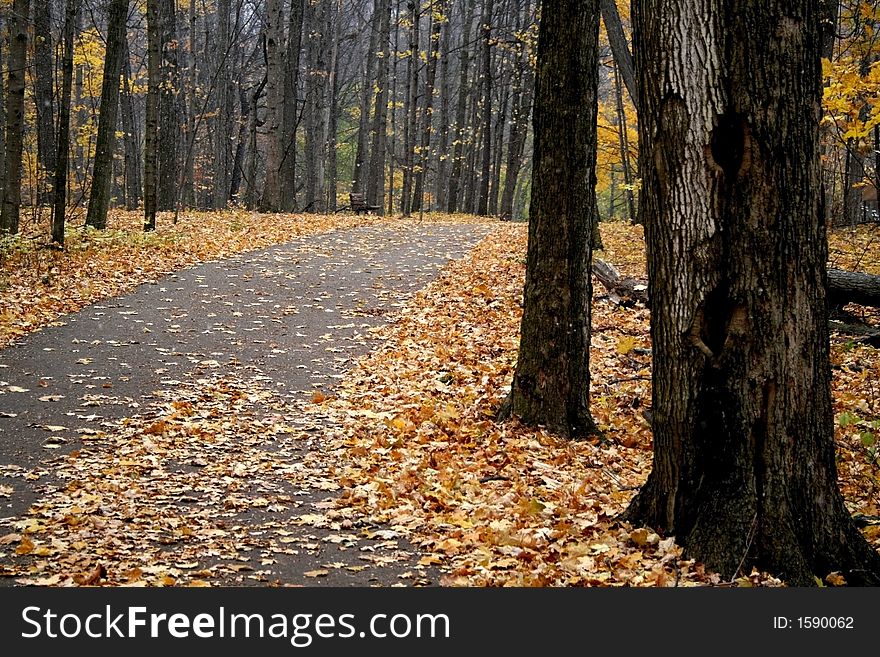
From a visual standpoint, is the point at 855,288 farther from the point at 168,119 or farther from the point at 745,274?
the point at 168,119

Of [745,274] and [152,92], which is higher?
[152,92]

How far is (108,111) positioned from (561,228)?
1227cm

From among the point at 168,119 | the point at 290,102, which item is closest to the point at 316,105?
the point at 290,102

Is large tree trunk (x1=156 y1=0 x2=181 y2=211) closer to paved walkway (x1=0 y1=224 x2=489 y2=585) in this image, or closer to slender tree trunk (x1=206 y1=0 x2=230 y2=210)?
slender tree trunk (x1=206 y1=0 x2=230 y2=210)

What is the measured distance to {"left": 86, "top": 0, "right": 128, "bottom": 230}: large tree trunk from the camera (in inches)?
613

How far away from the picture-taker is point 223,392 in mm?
8312

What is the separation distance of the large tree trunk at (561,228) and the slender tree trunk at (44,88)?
15.6 meters

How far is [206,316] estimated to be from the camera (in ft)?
37.0

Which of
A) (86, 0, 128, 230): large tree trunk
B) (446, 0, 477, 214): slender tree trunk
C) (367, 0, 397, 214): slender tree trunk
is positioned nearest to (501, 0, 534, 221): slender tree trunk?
(446, 0, 477, 214): slender tree trunk

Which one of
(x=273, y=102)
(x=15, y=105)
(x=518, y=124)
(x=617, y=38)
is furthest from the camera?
(x=518, y=124)

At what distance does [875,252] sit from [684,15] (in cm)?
1321

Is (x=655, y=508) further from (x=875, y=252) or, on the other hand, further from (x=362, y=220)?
(x=362, y=220)

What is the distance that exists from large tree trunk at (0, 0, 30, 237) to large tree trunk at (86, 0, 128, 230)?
1846 mm

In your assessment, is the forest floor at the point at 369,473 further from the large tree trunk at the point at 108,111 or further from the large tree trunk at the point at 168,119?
the large tree trunk at the point at 168,119
